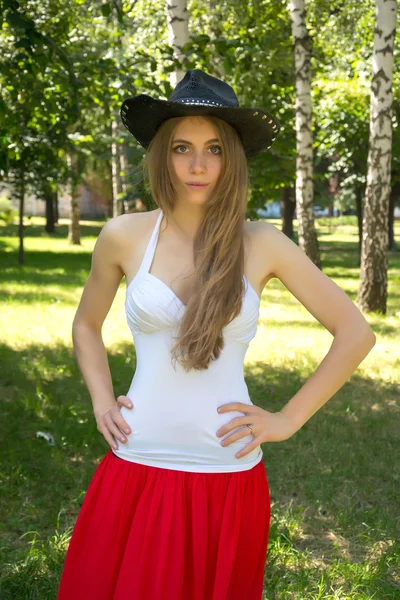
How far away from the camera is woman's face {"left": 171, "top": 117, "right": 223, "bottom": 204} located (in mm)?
2574

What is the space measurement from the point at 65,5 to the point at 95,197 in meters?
44.9

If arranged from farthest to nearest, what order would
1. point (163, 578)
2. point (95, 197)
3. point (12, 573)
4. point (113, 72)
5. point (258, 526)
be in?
point (95, 197) → point (113, 72) → point (12, 573) → point (258, 526) → point (163, 578)

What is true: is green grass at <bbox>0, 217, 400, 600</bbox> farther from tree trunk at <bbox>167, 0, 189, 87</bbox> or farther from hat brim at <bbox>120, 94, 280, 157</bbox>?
tree trunk at <bbox>167, 0, 189, 87</bbox>

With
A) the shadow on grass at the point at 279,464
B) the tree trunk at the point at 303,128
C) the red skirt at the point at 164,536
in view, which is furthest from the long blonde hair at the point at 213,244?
the tree trunk at the point at 303,128

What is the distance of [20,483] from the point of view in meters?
5.44

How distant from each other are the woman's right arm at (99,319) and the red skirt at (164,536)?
204 millimetres

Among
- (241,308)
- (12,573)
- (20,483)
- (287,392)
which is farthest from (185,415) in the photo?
(287,392)

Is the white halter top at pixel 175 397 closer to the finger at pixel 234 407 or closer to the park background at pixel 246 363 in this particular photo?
the finger at pixel 234 407

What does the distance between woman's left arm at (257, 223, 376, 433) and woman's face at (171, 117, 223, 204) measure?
0.23 meters

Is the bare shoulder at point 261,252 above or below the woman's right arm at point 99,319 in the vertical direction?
above

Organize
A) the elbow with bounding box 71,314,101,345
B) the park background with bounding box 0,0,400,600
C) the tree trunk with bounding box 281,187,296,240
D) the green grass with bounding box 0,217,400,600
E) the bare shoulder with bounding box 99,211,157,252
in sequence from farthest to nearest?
1. the tree trunk with bounding box 281,187,296,240
2. the park background with bounding box 0,0,400,600
3. the green grass with bounding box 0,217,400,600
4. the elbow with bounding box 71,314,101,345
5. the bare shoulder with bounding box 99,211,157,252

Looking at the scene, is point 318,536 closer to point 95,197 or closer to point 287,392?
point 287,392

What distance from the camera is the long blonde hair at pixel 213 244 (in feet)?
7.89

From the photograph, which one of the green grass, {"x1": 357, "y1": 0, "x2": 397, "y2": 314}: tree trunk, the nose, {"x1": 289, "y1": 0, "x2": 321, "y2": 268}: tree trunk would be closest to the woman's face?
the nose
